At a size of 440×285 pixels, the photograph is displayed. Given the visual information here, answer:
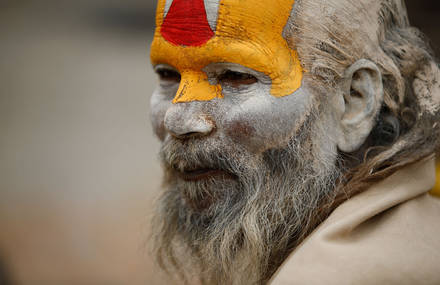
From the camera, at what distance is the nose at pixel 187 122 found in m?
1.74

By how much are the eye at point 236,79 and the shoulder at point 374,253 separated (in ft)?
1.88

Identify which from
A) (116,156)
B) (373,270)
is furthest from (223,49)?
(116,156)

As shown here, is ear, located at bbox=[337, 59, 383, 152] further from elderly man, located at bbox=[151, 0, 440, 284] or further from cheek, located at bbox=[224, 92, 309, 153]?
cheek, located at bbox=[224, 92, 309, 153]

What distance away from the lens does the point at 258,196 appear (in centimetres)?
179

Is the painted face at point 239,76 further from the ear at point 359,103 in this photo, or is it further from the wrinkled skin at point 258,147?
the ear at point 359,103

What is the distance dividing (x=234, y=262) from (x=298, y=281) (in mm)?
416

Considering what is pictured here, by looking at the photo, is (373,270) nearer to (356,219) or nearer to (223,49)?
(356,219)

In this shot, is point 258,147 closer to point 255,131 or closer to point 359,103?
point 255,131

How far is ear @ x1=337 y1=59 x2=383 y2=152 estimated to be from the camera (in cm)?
178

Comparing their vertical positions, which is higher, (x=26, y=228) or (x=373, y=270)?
(x=373, y=270)

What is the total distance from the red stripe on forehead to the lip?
464 millimetres

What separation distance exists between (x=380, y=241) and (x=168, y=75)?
3.39 ft

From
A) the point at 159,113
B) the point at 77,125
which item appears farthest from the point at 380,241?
the point at 77,125

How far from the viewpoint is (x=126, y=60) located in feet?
17.9
